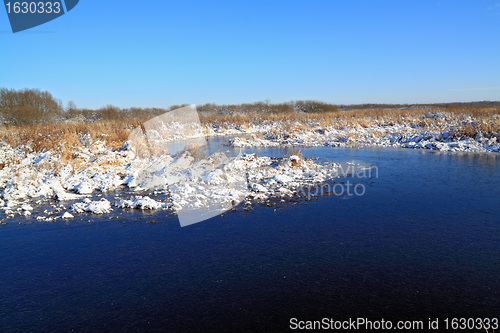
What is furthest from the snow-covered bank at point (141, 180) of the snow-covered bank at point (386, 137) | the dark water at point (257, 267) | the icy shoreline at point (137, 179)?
the snow-covered bank at point (386, 137)

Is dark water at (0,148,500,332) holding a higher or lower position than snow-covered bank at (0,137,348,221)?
lower

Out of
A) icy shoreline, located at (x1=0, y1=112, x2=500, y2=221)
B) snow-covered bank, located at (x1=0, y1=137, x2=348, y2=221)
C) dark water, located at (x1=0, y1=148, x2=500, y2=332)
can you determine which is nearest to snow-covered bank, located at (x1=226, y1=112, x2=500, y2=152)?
icy shoreline, located at (x1=0, y1=112, x2=500, y2=221)

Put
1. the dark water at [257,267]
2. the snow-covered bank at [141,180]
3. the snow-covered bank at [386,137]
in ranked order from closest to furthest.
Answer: the dark water at [257,267]
the snow-covered bank at [141,180]
the snow-covered bank at [386,137]

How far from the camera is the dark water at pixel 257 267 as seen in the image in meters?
4.46

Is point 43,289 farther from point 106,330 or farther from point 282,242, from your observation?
point 282,242

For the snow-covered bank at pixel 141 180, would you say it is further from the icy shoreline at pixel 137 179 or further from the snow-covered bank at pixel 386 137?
the snow-covered bank at pixel 386 137

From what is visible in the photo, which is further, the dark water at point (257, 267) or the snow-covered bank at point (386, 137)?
the snow-covered bank at point (386, 137)

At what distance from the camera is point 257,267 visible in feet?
18.9

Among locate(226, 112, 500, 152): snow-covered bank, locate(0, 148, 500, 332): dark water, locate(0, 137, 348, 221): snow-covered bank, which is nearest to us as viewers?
locate(0, 148, 500, 332): dark water

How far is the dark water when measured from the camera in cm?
446

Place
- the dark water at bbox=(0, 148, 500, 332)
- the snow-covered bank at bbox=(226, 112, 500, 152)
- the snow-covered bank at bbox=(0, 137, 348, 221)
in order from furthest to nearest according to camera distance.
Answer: the snow-covered bank at bbox=(226, 112, 500, 152)
the snow-covered bank at bbox=(0, 137, 348, 221)
the dark water at bbox=(0, 148, 500, 332)

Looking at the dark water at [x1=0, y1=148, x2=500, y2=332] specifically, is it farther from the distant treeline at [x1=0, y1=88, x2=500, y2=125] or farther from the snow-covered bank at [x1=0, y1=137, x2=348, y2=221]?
the distant treeline at [x1=0, y1=88, x2=500, y2=125]

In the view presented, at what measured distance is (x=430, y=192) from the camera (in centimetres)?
1035

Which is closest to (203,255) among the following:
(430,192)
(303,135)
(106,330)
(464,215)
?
(106,330)
